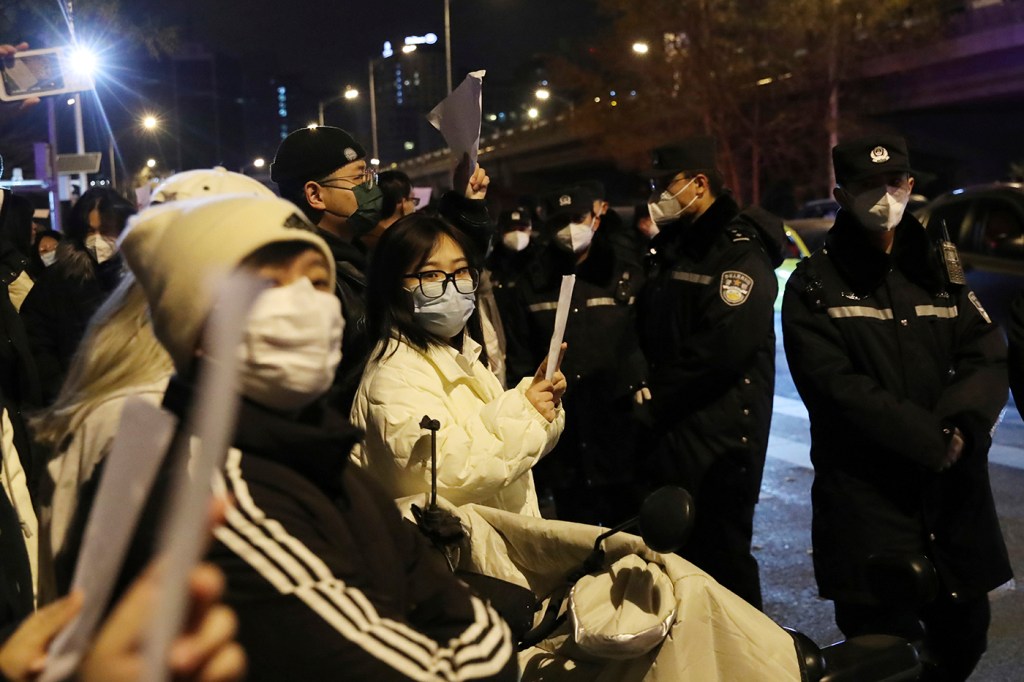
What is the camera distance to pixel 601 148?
4688 centimetres

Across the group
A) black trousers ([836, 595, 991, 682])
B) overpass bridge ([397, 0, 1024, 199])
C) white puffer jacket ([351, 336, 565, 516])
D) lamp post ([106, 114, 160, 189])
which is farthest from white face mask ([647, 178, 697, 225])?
lamp post ([106, 114, 160, 189])

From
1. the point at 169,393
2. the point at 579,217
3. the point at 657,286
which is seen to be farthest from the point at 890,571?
the point at 579,217

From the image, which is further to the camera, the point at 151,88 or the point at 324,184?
the point at 151,88

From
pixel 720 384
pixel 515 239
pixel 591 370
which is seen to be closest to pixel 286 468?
pixel 720 384

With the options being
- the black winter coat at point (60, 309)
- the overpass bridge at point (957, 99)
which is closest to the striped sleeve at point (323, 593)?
the black winter coat at point (60, 309)

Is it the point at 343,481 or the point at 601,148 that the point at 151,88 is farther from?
the point at 343,481

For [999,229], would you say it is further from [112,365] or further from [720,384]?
[112,365]

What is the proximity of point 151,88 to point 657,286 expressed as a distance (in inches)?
4842

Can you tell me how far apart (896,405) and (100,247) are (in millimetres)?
5085

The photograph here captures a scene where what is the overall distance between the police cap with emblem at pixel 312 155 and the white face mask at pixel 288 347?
2989 millimetres

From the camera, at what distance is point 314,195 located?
14.8ft

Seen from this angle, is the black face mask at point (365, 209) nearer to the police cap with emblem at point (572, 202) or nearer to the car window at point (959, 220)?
the police cap with emblem at point (572, 202)

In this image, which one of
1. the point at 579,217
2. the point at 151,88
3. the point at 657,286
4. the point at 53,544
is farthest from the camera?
the point at 151,88

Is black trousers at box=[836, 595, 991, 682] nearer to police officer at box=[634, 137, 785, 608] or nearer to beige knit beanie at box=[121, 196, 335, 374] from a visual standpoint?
police officer at box=[634, 137, 785, 608]
